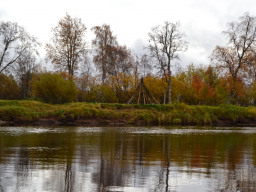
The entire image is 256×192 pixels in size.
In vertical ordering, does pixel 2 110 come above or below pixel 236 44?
below

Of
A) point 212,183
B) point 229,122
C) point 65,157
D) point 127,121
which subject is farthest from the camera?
point 229,122

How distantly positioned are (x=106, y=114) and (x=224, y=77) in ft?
78.8

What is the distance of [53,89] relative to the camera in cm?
3681

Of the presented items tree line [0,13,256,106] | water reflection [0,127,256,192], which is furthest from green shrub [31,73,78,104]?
water reflection [0,127,256,192]

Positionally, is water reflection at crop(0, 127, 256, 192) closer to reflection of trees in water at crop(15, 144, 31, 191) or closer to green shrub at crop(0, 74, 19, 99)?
reflection of trees in water at crop(15, 144, 31, 191)

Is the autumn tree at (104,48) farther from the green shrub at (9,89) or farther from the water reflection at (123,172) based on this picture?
the water reflection at (123,172)

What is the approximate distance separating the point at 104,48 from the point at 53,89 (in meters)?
20.6

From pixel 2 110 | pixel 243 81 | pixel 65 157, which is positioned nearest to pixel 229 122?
pixel 243 81

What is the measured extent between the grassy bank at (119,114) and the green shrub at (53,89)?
421 cm

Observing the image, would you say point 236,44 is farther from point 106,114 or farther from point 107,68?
point 106,114

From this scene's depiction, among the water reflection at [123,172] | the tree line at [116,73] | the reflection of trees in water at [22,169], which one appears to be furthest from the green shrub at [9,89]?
the water reflection at [123,172]

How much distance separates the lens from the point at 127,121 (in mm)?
31625

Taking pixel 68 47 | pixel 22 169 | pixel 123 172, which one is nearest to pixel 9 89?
pixel 68 47

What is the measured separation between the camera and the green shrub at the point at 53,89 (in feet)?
120
